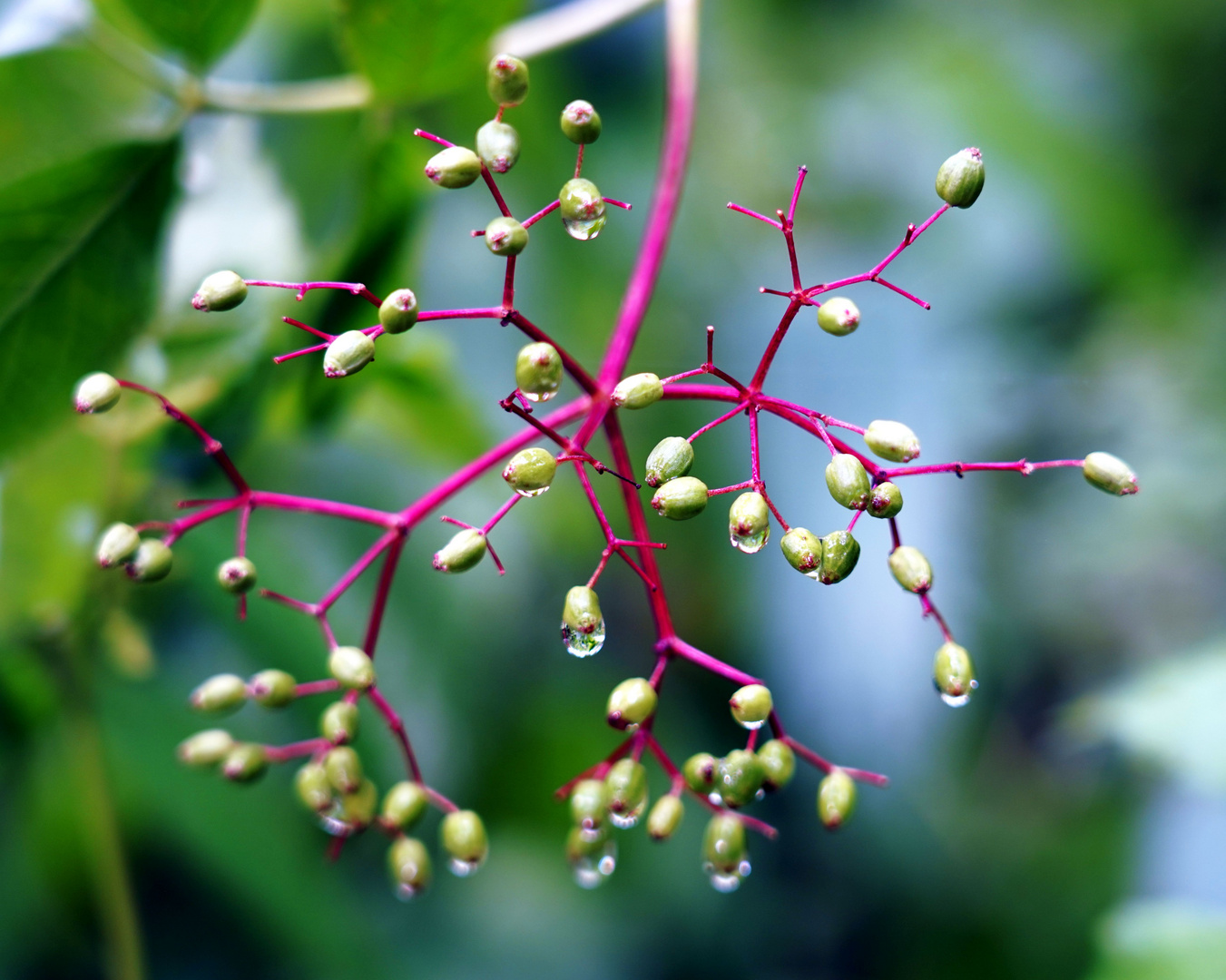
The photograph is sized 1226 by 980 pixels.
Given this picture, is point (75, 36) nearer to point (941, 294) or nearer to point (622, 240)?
point (622, 240)

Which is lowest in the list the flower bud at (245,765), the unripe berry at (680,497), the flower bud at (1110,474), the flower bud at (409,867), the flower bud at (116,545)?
the flower bud at (245,765)

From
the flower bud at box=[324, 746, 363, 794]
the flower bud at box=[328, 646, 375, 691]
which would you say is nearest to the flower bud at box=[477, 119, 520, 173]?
the flower bud at box=[328, 646, 375, 691]

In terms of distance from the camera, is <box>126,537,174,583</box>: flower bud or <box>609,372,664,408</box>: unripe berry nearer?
<box>609,372,664,408</box>: unripe berry

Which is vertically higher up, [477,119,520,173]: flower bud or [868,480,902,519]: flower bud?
[477,119,520,173]: flower bud

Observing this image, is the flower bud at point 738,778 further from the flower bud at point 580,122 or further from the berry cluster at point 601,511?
the flower bud at point 580,122

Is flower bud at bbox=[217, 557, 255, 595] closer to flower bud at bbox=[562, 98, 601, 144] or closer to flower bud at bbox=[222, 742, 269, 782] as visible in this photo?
flower bud at bbox=[222, 742, 269, 782]

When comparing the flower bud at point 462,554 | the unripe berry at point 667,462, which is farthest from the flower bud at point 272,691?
the unripe berry at point 667,462

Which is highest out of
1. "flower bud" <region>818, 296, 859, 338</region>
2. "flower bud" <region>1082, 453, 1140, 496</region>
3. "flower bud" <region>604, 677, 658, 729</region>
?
"flower bud" <region>1082, 453, 1140, 496</region>
